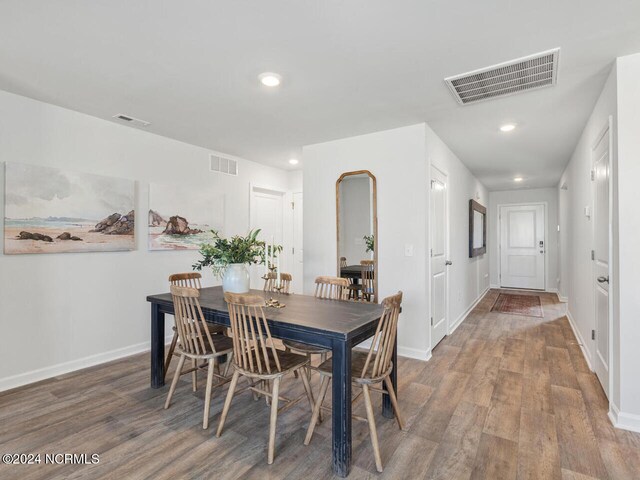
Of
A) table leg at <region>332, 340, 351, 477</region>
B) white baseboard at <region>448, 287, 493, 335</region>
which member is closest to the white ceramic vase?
table leg at <region>332, 340, 351, 477</region>

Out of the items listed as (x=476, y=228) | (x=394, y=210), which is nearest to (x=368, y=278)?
(x=394, y=210)

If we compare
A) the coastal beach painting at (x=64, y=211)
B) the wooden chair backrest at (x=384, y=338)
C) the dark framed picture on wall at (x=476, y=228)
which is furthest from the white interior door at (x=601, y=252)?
the coastal beach painting at (x=64, y=211)

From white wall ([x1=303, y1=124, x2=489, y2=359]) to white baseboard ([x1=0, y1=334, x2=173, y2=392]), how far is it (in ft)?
6.57

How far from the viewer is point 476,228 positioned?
6.26m

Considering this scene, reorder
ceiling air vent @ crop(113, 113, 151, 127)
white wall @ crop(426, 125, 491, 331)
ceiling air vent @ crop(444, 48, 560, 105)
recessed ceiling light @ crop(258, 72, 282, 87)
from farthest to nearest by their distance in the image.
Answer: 1. white wall @ crop(426, 125, 491, 331)
2. ceiling air vent @ crop(113, 113, 151, 127)
3. recessed ceiling light @ crop(258, 72, 282, 87)
4. ceiling air vent @ crop(444, 48, 560, 105)

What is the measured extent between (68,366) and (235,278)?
1.84 m

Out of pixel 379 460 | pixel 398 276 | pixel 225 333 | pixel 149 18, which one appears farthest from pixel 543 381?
pixel 149 18

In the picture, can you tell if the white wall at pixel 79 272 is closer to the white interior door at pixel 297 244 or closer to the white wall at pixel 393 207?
the white wall at pixel 393 207

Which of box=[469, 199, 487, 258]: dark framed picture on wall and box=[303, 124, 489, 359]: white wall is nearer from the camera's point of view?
box=[303, 124, 489, 359]: white wall

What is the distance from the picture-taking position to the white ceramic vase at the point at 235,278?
2779mm

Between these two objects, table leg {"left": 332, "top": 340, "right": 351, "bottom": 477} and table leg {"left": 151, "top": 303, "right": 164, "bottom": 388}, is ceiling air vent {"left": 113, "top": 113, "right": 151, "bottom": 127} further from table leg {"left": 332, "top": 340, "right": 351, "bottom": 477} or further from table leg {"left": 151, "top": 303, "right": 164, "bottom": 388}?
table leg {"left": 332, "top": 340, "right": 351, "bottom": 477}

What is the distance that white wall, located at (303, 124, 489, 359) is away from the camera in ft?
11.5

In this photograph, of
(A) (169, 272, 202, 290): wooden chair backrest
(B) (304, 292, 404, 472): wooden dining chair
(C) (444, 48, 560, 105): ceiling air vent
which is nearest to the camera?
(B) (304, 292, 404, 472): wooden dining chair

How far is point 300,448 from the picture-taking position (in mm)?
2037
